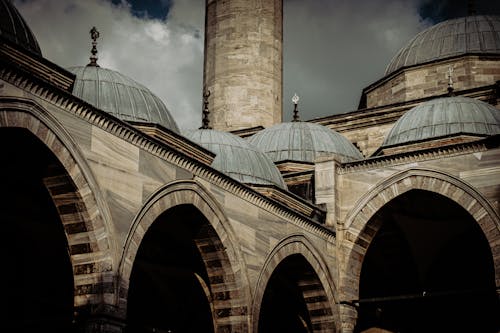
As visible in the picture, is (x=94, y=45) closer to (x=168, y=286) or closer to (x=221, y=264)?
(x=168, y=286)

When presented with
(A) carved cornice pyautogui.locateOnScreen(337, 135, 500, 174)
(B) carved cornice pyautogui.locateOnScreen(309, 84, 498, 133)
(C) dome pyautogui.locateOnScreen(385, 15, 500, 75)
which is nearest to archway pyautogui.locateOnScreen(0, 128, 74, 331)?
(A) carved cornice pyautogui.locateOnScreen(337, 135, 500, 174)

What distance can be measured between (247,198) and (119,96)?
3.22 meters

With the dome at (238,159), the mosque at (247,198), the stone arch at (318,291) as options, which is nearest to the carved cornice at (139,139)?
the mosque at (247,198)

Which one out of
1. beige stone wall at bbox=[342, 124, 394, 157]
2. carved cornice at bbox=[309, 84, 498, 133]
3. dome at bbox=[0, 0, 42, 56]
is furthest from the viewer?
beige stone wall at bbox=[342, 124, 394, 157]

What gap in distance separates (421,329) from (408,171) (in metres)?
4.54

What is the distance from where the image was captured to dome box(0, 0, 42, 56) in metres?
11.6

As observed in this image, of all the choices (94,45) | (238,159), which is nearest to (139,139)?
(94,45)

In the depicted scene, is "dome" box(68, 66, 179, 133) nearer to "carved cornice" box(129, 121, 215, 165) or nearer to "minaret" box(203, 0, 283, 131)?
"carved cornice" box(129, 121, 215, 165)

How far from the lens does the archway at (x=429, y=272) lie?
18.0 m

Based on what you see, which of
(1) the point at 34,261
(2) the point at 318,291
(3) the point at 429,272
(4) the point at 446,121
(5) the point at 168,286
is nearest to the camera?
(1) the point at 34,261

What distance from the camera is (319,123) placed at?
23.2 metres

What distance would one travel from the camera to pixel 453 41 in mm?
22812

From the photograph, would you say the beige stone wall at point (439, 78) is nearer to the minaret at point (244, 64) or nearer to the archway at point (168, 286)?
the minaret at point (244, 64)

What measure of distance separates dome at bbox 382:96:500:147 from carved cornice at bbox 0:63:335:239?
3307 millimetres
